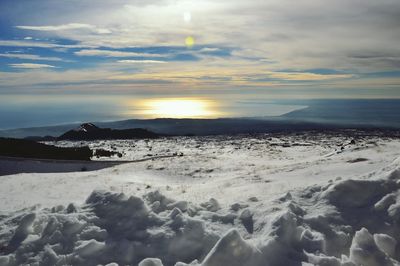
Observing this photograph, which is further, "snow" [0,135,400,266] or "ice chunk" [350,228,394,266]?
"snow" [0,135,400,266]

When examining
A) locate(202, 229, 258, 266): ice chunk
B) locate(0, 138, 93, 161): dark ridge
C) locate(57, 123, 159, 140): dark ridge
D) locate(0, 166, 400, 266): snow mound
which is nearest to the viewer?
locate(202, 229, 258, 266): ice chunk

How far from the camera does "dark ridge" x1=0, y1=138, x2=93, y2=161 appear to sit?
32347 mm

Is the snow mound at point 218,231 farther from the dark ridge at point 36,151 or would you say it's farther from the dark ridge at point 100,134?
the dark ridge at point 100,134

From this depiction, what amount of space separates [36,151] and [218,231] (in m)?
29.4

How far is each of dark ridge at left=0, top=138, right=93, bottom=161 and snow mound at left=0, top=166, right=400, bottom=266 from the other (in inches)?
949

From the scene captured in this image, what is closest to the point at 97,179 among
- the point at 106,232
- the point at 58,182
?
the point at 58,182

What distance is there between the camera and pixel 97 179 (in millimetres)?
21672

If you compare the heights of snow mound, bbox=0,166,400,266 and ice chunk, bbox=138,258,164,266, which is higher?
snow mound, bbox=0,166,400,266

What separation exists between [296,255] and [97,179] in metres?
16.4

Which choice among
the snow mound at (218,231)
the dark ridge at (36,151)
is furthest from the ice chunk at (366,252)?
the dark ridge at (36,151)

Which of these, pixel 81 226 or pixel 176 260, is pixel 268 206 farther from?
pixel 81 226

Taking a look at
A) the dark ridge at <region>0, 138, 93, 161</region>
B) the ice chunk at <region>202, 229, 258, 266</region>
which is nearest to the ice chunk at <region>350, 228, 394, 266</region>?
the ice chunk at <region>202, 229, 258, 266</region>

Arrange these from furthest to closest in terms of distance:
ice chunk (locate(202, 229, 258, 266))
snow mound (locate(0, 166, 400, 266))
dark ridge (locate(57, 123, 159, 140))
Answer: dark ridge (locate(57, 123, 159, 140)) < snow mound (locate(0, 166, 400, 266)) < ice chunk (locate(202, 229, 258, 266))

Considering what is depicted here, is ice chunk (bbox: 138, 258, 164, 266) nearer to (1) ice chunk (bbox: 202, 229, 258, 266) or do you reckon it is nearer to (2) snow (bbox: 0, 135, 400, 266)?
(2) snow (bbox: 0, 135, 400, 266)
